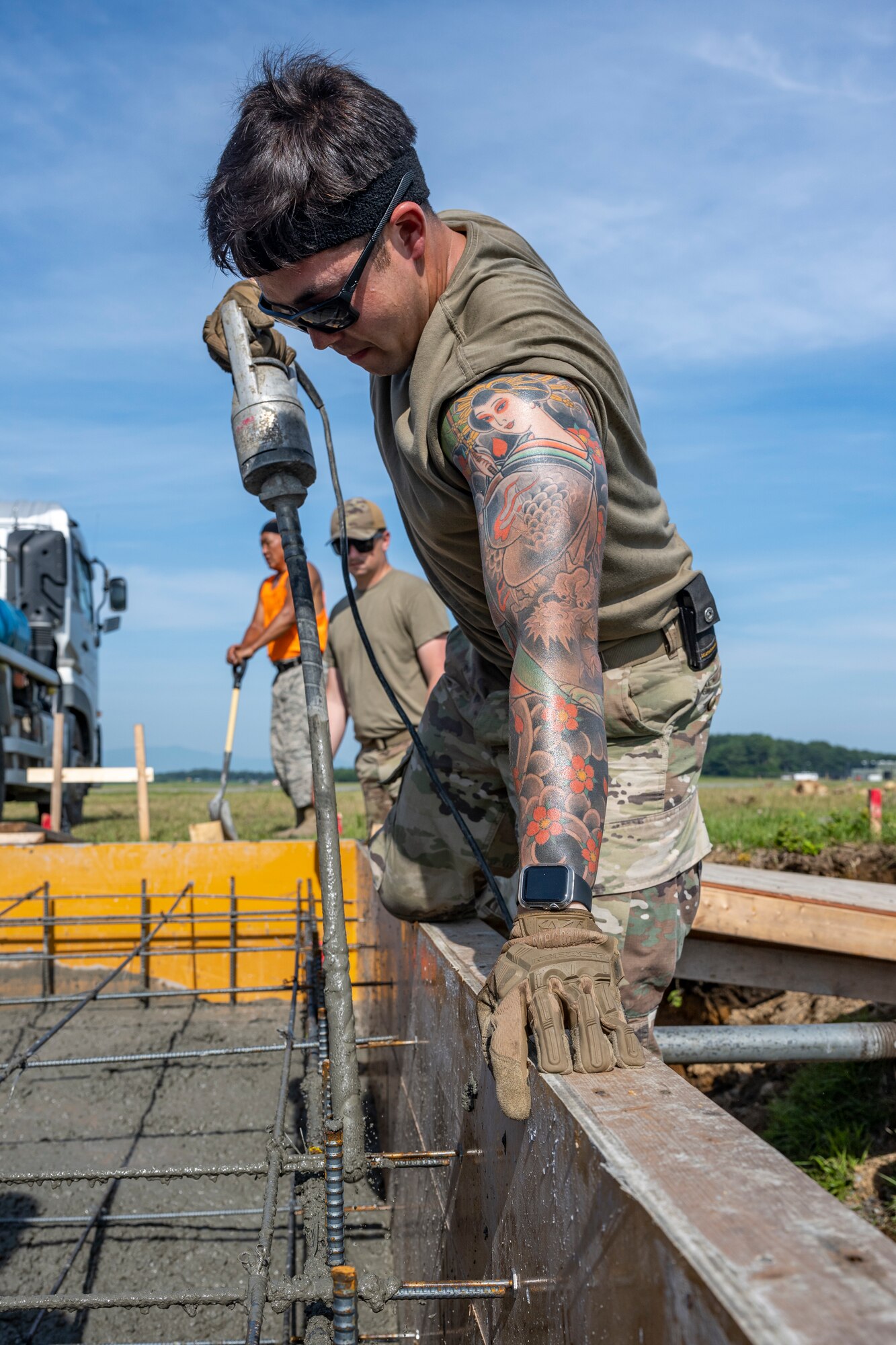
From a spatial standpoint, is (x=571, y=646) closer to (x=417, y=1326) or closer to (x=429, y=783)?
(x=429, y=783)

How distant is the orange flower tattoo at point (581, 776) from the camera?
3.96 ft

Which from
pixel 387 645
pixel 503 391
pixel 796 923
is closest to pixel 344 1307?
pixel 503 391

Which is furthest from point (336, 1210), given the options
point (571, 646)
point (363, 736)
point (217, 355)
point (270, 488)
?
point (363, 736)

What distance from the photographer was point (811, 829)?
215 inches

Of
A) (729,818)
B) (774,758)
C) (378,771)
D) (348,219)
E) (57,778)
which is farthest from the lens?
(774,758)

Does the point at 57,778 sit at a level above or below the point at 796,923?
above

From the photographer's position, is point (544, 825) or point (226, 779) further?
point (226, 779)

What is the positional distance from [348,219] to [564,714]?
838mm

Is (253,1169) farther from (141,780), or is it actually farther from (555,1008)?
(141,780)

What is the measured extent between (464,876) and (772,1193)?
1484 millimetres

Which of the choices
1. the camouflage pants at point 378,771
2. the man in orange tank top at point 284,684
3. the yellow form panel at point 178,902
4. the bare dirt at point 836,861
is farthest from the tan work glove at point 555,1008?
the man in orange tank top at point 284,684

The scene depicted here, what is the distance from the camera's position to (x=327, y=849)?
1.92 m

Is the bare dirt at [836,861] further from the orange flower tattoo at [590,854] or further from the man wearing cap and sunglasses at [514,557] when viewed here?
the orange flower tattoo at [590,854]

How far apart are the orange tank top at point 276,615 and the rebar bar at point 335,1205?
4559 mm
